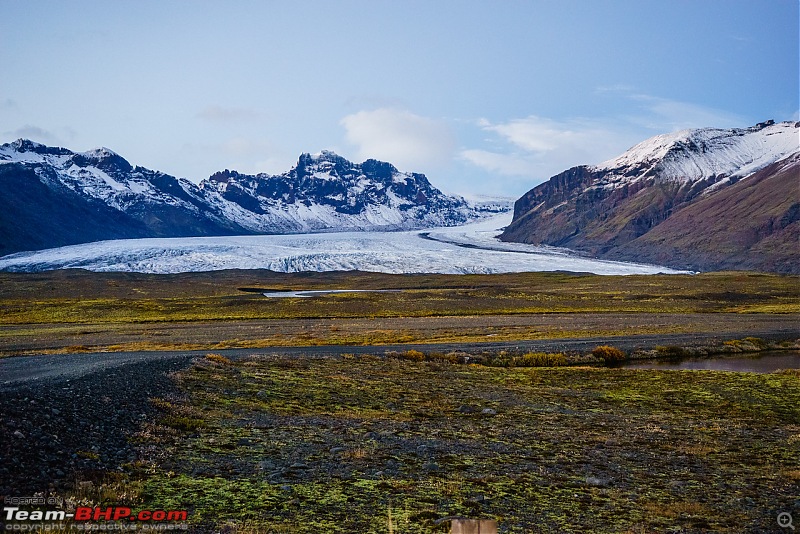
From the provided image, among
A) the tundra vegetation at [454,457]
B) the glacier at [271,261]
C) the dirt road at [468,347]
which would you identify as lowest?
the dirt road at [468,347]

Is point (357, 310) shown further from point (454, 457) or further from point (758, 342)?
point (454, 457)

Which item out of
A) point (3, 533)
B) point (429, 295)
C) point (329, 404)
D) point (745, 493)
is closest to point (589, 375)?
point (329, 404)

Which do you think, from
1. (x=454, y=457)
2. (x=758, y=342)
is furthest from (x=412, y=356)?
(x=758, y=342)

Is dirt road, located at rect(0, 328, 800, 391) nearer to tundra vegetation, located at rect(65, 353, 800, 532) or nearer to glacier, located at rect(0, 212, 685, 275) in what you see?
tundra vegetation, located at rect(65, 353, 800, 532)

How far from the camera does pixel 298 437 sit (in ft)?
55.3

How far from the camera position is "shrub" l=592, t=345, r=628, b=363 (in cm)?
4481

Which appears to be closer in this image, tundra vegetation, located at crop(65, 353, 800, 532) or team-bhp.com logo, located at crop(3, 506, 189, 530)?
team-bhp.com logo, located at crop(3, 506, 189, 530)

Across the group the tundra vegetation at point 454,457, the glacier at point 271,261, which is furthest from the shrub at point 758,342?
the glacier at point 271,261

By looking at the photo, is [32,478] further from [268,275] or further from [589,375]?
[268,275]

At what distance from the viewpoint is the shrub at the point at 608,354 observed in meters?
44.8

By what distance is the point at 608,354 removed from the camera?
4509 cm

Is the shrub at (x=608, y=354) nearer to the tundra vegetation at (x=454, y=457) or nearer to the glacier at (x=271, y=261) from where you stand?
the tundra vegetation at (x=454, y=457)

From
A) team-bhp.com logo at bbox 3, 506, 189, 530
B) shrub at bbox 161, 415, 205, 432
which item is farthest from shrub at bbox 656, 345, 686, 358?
team-bhp.com logo at bbox 3, 506, 189, 530

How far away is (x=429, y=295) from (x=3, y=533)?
93.7 metres
